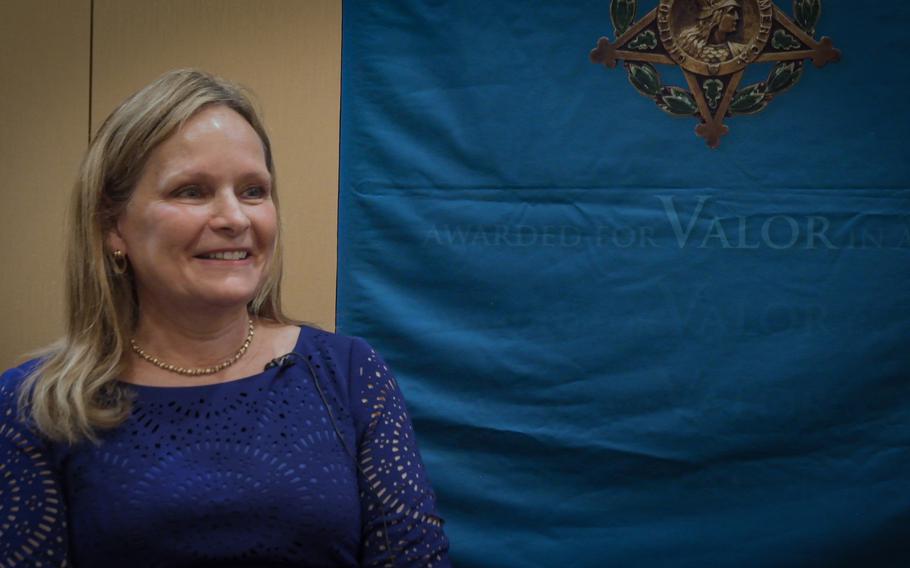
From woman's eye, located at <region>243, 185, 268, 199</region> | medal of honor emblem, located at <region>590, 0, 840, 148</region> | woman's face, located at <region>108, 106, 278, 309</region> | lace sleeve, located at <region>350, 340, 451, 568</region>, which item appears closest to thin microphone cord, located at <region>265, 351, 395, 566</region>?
lace sleeve, located at <region>350, 340, 451, 568</region>

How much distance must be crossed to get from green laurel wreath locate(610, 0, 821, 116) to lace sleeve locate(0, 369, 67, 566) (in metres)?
1.49

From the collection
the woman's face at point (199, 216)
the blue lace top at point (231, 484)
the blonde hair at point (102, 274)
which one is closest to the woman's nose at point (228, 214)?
the woman's face at point (199, 216)

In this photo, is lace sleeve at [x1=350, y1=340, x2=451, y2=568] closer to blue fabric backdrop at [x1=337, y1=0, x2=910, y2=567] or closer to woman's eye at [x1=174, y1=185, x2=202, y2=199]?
woman's eye at [x1=174, y1=185, x2=202, y2=199]

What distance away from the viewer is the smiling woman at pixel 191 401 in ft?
3.57

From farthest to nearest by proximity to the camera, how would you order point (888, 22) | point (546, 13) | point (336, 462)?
point (546, 13), point (888, 22), point (336, 462)

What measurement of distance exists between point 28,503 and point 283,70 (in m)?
1.44

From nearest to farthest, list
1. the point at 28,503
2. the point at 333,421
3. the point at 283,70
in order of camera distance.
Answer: the point at 28,503 → the point at 333,421 → the point at 283,70

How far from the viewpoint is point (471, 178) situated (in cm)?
215

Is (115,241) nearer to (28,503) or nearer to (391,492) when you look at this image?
(28,503)

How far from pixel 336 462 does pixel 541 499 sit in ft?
3.50

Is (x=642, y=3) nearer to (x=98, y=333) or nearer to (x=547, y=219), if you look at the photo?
(x=547, y=219)

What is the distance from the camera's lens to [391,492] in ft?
3.84

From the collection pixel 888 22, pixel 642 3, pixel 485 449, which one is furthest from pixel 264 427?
pixel 888 22

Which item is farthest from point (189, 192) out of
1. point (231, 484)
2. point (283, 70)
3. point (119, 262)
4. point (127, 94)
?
point (127, 94)
